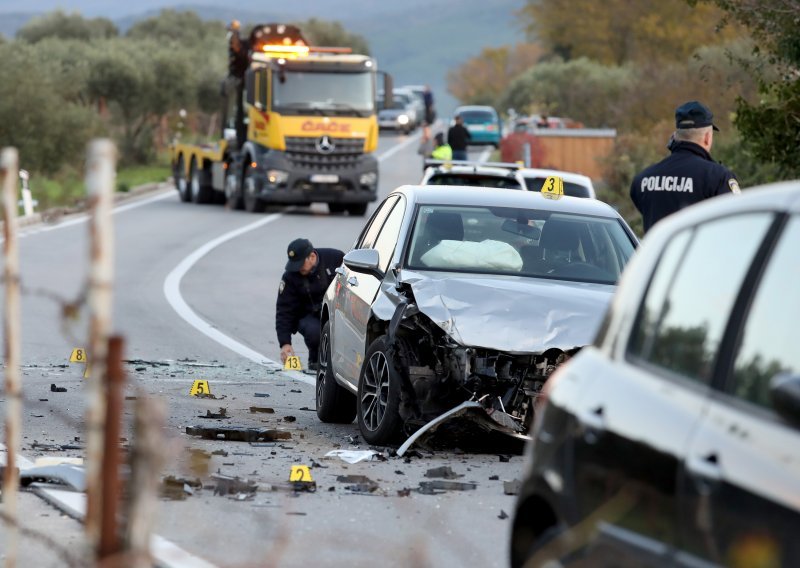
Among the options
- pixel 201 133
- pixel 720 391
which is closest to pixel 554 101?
pixel 201 133

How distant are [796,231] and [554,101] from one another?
266ft

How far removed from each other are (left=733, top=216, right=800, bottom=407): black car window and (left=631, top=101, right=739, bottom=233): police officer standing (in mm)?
5868

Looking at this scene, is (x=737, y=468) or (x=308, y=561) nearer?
(x=737, y=468)

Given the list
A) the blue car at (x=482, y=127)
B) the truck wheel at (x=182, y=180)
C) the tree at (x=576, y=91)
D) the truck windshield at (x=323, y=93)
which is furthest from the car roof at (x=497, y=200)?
the blue car at (x=482, y=127)

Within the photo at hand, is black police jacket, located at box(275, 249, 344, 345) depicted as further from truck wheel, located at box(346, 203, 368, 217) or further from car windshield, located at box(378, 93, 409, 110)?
car windshield, located at box(378, 93, 409, 110)

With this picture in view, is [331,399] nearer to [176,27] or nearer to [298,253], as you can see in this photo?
[298,253]

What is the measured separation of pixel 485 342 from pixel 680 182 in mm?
1760

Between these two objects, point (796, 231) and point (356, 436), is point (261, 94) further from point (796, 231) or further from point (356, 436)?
point (796, 231)

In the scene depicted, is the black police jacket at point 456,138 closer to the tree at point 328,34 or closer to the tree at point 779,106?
the tree at point 779,106

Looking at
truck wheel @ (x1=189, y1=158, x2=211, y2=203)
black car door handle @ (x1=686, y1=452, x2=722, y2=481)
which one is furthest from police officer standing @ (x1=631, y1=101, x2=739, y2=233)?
truck wheel @ (x1=189, y1=158, x2=211, y2=203)

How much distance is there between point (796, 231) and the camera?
4.13m

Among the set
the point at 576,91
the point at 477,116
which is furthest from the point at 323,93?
the point at 477,116

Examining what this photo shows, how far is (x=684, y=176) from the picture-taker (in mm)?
10078

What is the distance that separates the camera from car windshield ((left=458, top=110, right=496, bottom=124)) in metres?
72.0
